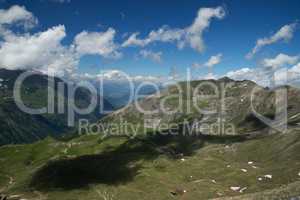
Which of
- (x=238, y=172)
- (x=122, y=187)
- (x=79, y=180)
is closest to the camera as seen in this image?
(x=122, y=187)

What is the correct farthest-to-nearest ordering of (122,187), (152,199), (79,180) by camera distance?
(79,180) < (122,187) < (152,199)

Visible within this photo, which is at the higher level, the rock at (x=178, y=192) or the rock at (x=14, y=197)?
the rock at (x=178, y=192)

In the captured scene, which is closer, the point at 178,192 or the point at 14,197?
the point at 178,192

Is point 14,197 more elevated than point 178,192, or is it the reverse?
point 178,192

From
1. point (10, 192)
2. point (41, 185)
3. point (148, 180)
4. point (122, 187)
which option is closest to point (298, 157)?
point (148, 180)

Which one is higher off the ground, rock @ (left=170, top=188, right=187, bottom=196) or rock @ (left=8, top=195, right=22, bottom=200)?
rock @ (left=170, top=188, right=187, bottom=196)

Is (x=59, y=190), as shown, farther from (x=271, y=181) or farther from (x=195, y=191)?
(x=271, y=181)

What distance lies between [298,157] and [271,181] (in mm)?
44433

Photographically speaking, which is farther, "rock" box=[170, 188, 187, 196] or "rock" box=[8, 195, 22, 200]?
"rock" box=[8, 195, 22, 200]

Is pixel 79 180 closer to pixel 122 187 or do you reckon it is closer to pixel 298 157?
pixel 122 187

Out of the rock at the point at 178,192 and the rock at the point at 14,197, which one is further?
the rock at the point at 14,197

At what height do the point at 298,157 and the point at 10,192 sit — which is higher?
the point at 298,157

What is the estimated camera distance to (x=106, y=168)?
193875 millimetres

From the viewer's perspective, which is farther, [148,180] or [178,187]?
[148,180]
